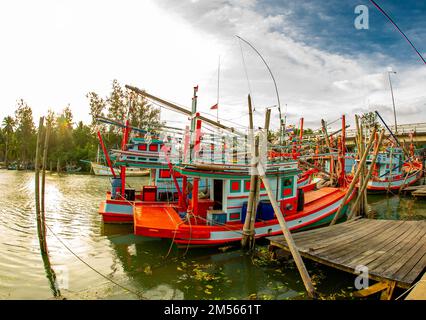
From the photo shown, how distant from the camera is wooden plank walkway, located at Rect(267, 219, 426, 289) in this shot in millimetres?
6520

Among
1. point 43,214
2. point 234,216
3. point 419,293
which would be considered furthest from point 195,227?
point 419,293

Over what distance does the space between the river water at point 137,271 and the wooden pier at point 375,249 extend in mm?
904

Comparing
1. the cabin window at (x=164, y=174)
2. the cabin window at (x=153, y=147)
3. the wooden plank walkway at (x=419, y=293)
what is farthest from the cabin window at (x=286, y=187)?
the cabin window at (x=153, y=147)

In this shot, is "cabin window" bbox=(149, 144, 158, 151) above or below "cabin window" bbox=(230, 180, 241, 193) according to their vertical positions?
above

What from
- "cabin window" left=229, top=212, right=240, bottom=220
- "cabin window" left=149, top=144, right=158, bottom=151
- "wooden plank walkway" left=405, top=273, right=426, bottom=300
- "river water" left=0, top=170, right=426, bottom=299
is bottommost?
"river water" left=0, top=170, right=426, bottom=299

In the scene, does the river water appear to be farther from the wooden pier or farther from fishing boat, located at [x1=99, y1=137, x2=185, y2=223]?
fishing boat, located at [x1=99, y1=137, x2=185, y2=223]

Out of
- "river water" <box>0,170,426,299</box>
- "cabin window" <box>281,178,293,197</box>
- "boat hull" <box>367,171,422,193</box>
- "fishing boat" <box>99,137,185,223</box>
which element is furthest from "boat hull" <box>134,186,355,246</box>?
"boat hull" <box>367,171,422,193</box>

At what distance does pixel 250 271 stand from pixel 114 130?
4275 cm

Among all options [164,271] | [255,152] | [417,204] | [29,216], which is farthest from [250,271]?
[417,204]

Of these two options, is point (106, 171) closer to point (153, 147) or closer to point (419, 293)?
point (153, 147)

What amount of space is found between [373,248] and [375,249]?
0.28 feet

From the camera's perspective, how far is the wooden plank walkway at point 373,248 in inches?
257
